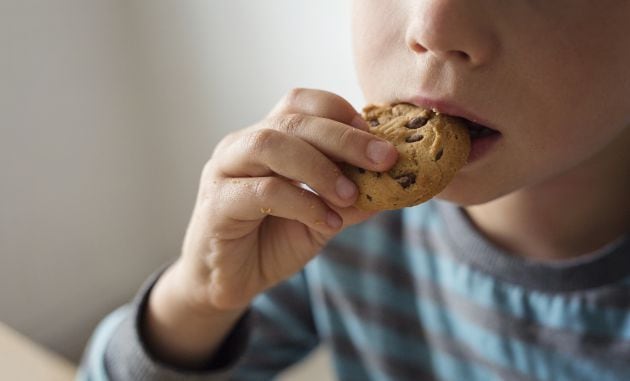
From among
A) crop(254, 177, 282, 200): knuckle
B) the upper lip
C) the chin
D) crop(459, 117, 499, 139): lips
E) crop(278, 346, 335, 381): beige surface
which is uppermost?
the upper lip

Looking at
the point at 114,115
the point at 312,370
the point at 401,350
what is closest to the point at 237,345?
the point at 401,350

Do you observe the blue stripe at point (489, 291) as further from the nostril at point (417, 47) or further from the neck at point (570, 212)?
the nostril at point (417, 47)

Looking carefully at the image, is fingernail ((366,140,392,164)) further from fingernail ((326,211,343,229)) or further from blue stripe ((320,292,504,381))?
blue stripe ((320,292,504,381))

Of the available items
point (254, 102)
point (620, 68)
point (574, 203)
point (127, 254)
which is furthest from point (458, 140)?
point (127, 254)

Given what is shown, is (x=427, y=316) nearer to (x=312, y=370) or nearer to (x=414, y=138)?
(x=414, y=138)

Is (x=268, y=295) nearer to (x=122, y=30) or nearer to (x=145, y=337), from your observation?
(x=145, y=337)

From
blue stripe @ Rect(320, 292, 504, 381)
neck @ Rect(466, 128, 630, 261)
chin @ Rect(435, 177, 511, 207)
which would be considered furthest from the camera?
blue stripe @ Rect(320, 292, 504, 381)

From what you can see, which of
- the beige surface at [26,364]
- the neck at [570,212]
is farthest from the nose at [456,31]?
the beige surface at [26,364]

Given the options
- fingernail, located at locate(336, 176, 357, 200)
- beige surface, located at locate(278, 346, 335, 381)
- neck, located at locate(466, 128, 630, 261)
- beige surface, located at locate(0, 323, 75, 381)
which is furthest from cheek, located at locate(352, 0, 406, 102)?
beige surface, located at locate(278, 346, 335, 381)
